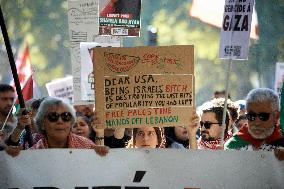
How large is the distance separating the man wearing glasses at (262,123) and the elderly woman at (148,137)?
66cm

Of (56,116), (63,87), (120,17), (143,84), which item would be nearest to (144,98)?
(143,84)

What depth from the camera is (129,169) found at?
5.81 metres

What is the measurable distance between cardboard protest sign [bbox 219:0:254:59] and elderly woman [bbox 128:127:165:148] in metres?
0.89

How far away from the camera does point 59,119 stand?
6059 mm

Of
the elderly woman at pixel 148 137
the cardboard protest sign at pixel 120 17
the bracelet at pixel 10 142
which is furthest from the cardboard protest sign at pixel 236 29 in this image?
the bracelet at pixel 10 142

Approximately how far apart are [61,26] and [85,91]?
1443cm

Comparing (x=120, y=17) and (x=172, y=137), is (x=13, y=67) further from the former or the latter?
(x=120, y=17)

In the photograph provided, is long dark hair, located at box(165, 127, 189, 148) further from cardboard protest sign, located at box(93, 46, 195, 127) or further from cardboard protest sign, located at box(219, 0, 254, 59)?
cardboard protest sign, located at box(93, 46, 195, 127)

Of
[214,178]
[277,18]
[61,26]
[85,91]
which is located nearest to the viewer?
[214,178]

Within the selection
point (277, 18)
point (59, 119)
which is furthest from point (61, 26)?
point (59, 119)

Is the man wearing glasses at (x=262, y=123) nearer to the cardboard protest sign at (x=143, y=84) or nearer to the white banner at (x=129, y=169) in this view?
the white banner at (x=129, y=169)

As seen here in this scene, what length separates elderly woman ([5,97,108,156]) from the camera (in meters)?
6.04

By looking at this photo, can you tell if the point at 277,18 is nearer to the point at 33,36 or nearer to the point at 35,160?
the point at 33,36

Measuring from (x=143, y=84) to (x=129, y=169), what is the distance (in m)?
0.63
